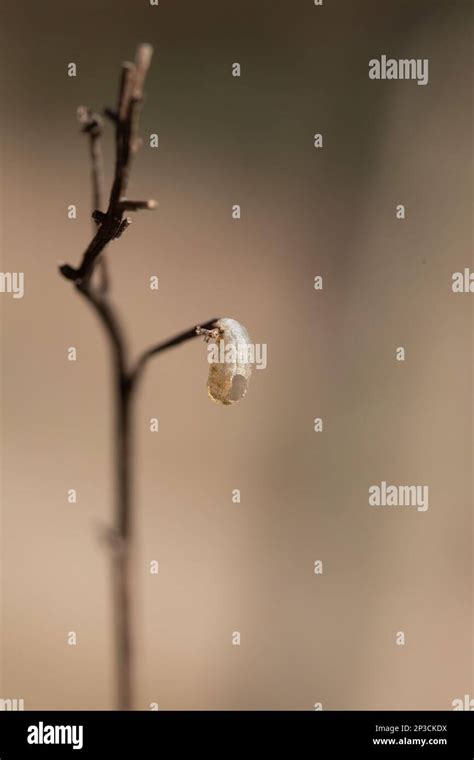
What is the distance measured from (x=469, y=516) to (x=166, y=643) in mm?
1055

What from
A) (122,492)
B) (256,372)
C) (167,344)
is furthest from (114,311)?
(256,372)

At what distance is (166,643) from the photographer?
2.36m

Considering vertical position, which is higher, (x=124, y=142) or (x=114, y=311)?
(x=124, y=142)

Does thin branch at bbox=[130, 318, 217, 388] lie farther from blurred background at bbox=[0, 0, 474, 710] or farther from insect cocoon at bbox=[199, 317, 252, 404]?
blurred background at bbox=[0, 0, 474, 710]

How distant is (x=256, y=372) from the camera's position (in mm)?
2699

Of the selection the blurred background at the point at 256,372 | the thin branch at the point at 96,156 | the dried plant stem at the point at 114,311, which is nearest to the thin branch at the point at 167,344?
the dried plant stem at the point at 114,311

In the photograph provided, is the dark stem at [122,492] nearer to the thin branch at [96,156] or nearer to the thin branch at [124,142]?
the thin branch at [96,156]

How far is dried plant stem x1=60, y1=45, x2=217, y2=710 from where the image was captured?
2.79 feet

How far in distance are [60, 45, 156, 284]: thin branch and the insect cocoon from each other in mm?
168

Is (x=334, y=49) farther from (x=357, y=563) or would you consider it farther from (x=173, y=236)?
(x=357, y=563)

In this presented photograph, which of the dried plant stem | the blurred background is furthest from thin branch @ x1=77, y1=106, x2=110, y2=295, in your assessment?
the blurred background

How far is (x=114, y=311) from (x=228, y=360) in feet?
0.88

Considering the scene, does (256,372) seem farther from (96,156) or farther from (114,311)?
(96,156)

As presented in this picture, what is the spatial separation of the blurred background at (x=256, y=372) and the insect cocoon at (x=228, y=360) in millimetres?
1208
